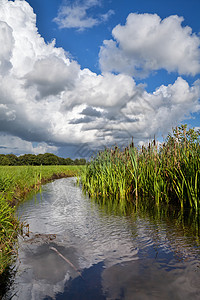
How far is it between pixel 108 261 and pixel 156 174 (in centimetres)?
423

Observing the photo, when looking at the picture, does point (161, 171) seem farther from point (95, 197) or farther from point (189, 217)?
point (95, 197)

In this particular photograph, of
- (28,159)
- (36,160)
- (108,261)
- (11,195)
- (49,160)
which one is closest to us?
(108,261)

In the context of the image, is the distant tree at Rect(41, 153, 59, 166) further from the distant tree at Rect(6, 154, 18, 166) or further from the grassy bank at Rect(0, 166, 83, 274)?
the grassy bank at Rect(0, 166, 83, 274)

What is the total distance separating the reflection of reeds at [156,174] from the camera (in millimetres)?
5766

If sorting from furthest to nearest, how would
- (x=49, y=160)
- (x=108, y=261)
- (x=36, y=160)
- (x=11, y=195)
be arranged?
(x=49, y=160) < (x=36, y=160) < (x=11, y=195) < (x=108, y=261)

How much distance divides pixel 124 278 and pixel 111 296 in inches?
14.8

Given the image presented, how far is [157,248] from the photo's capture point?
3641 millimetres

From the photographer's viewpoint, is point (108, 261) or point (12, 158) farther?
point (12, 158)

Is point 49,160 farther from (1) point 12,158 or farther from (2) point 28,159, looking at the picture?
(1) point 12,158

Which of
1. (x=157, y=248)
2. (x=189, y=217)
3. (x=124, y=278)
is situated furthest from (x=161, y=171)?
(x=124, y=278)

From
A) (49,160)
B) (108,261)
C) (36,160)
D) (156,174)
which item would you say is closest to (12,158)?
(36,160)

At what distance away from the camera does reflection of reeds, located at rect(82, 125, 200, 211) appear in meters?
5.77

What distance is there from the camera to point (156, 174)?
22.9 ft

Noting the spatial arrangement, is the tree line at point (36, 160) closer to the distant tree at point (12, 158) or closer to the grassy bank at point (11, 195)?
the distant tree at point (12, 158)
